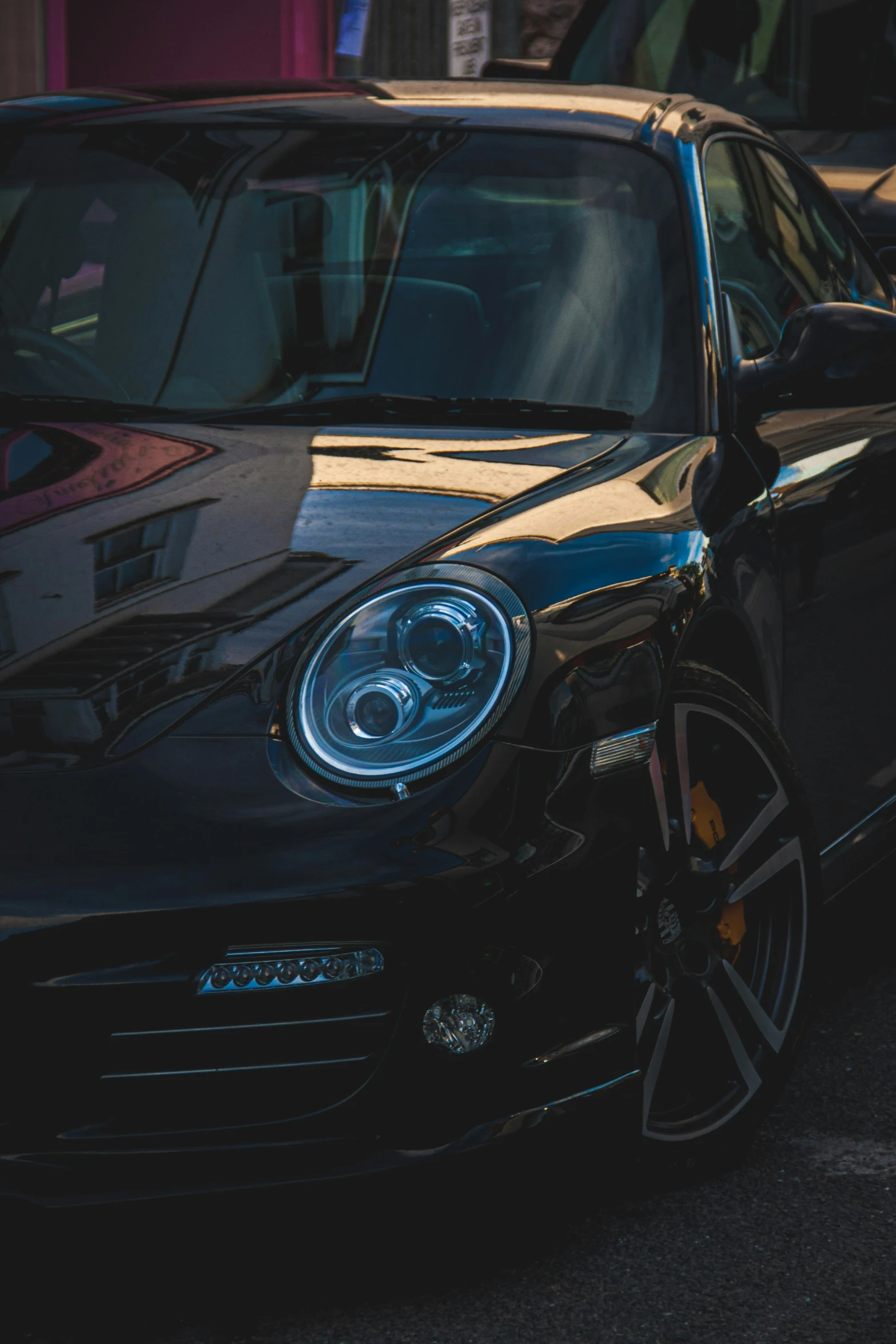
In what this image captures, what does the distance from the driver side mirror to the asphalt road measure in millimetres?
1201

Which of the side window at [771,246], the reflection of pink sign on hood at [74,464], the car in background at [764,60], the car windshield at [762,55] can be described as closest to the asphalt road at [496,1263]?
the reflection of pink sign on hood at [74,464]

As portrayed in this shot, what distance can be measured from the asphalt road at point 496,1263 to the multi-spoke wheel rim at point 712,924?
0.43ft

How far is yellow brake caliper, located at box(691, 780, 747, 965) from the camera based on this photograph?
2.63 metres

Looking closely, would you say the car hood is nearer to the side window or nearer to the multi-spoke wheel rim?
the multi-spoke wheel rim

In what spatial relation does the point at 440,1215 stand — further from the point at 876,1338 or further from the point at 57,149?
the point at 57,149

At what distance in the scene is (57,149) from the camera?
350 centimetres

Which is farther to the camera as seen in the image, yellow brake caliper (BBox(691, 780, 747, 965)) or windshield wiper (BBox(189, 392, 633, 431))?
windshield wiper (BBox(189, 392, 633, 431))

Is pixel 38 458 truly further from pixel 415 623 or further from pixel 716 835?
pixel 716 835

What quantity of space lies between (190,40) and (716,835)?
1024 centimetres

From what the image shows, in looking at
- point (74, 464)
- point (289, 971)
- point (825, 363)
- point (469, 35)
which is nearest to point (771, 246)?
point (825, 363)

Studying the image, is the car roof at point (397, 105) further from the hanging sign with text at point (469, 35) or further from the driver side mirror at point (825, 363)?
the hanging sign with text at point (469, 35)

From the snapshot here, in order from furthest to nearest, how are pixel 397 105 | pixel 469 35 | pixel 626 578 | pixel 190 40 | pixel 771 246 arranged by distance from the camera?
1. pixel 190 40
2. pixel 469 35
3. pixel 771 246
4. pixel 397 105
5. pixel 626 578

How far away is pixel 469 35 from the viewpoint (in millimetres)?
11570

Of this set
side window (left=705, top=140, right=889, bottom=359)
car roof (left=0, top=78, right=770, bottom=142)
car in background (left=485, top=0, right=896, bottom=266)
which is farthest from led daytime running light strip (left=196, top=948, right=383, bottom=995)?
car in background (left=485, top=0, right=896, bottom=266)
